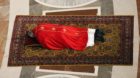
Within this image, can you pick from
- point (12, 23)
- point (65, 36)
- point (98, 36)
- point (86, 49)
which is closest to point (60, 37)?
point (65, 36)

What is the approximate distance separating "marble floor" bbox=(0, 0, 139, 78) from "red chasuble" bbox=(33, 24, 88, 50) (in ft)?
1.42

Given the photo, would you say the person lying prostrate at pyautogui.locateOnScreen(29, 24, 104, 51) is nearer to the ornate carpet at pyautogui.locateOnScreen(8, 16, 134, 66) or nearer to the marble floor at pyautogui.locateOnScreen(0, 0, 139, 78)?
the ornate carpet at pyautogui.locateOnScreen(8, 16, 134, 66)

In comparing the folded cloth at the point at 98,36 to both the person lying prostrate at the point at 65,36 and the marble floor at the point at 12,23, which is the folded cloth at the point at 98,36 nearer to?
the person lying prostrate at the point at 65,36

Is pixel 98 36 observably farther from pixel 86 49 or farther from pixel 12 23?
pixel 12 23

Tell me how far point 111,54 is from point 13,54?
4.20ft

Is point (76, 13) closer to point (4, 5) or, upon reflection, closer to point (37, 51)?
point (37, 51)

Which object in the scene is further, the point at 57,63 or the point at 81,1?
the point at 81,1

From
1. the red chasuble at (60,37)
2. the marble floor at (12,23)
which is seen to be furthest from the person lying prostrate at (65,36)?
the marble floor at (12,23)

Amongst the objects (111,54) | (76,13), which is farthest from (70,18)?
(111,54)

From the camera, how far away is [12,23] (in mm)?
4160

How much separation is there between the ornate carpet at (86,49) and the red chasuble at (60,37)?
9 centimetres

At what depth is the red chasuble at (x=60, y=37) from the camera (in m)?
3.60

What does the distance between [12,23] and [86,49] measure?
118 centimetres

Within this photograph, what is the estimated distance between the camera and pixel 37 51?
379cm
